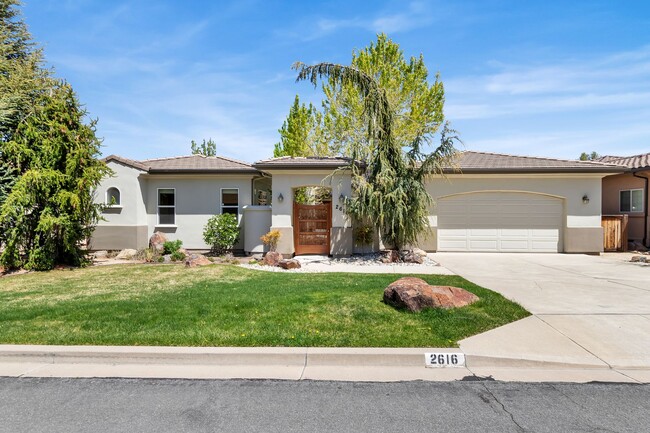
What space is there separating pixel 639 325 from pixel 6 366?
30.5ft

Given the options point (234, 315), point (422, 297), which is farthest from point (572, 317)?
point (234, 315)

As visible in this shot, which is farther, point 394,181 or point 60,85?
point 394,181

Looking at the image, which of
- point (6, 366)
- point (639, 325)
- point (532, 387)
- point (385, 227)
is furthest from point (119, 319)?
point (385, 227)

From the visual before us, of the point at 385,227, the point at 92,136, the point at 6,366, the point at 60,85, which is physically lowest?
the point at 6,366

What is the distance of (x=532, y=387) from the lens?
4.20 metres

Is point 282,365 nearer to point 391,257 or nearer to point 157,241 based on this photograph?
point 391,257

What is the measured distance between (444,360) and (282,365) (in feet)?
6.82

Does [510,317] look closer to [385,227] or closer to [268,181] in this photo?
[385,227]

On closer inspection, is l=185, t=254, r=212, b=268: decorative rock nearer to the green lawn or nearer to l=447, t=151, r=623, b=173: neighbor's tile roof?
the green lawn

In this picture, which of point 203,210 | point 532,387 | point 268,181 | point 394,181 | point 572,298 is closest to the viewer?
point 532,387

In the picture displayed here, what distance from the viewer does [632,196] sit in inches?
676

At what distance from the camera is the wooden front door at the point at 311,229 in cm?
1533

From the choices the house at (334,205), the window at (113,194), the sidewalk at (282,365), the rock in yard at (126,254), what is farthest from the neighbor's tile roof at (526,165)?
the window at (113,194)

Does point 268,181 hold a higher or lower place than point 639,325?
higher
